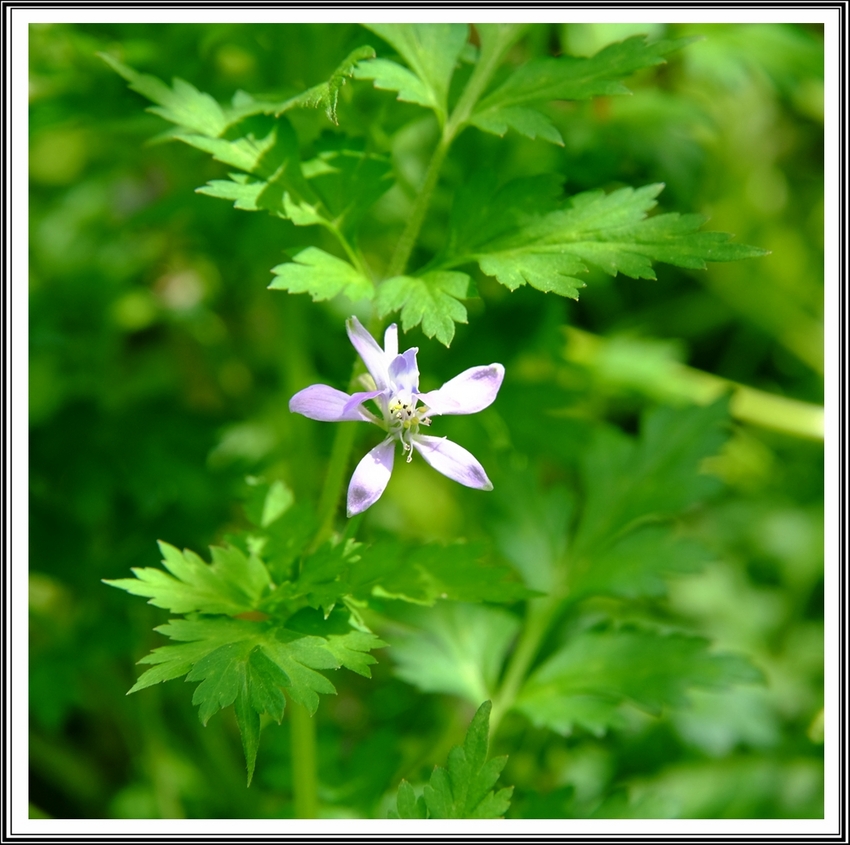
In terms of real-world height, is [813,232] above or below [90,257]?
above

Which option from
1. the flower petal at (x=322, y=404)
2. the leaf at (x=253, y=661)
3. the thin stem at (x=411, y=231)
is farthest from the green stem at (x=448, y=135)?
the leaf at (x=253, y=661)

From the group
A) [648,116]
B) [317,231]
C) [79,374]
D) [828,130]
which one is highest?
[648,116]

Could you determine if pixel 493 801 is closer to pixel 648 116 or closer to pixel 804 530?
pixel 648 116

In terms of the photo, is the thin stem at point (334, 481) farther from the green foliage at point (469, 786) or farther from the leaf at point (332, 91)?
the leaf at point (332, 91)

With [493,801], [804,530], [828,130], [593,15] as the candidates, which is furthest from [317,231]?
[804,530]

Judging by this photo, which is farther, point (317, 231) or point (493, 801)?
point (317, 231)

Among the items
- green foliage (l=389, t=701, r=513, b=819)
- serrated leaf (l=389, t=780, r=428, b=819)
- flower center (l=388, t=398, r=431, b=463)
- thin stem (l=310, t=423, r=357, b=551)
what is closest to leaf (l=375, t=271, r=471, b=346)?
flower center (l=388, t=398, r=431, b=463)

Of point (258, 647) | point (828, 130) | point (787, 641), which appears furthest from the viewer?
point (787, 641)
